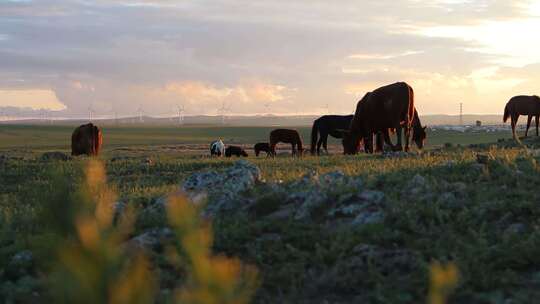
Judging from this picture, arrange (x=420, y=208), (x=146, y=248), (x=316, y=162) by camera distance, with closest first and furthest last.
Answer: (x=146, y=248)
(x=420, y=208)
(x=316, y=162)

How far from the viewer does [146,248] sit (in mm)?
7090

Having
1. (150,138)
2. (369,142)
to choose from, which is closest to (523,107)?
(369,142)

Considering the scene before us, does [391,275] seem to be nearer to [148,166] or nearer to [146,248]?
[146,248]

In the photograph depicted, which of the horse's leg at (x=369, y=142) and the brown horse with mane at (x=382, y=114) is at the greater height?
the brown horse with mane at (x=382, y=114)

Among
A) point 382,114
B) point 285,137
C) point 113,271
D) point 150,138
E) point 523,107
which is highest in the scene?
point 523,107

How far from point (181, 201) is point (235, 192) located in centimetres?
721


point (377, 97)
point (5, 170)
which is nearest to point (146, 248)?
point (5, 170)

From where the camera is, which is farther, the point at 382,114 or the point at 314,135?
the point at 314,135

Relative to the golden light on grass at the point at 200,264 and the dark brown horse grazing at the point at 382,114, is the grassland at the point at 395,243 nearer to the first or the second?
the golden light on grass at the point at 200,264

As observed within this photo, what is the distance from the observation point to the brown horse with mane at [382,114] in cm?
1981

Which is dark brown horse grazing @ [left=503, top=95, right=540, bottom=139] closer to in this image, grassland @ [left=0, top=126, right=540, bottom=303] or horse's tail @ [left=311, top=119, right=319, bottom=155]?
horse's tail @ [left=311, top=119, right=319, bottom=155]

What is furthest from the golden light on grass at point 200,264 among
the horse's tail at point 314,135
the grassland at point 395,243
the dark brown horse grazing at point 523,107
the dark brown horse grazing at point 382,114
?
the horse's tail at point 314,135

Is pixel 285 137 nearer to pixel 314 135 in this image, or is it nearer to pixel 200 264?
pixel 314 135

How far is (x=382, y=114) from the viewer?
802 inches
